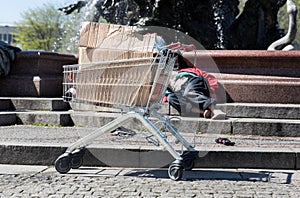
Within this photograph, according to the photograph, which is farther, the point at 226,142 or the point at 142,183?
the point at 226,142

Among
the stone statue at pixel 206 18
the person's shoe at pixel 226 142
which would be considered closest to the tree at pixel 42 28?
the stone statue at pixel 206 18

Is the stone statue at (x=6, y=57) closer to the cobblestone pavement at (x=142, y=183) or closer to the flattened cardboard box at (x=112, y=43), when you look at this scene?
the cobblestone pavement at (x=142, y=183)

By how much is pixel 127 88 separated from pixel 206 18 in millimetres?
8206

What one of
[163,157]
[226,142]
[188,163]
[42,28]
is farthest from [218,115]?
[42,28]

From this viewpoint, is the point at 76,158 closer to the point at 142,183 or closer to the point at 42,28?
the point at 142,183

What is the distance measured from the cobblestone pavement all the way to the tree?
4570 centimetres

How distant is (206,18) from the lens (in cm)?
1266

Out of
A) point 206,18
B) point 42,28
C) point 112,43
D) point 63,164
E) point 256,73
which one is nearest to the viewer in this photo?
point 112,43

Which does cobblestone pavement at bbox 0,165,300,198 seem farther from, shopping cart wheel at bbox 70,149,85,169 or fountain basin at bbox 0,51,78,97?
fountain basin at bbox 0,51,78,97

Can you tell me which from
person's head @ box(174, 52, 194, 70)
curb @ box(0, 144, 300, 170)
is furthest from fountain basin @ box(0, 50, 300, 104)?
curb @ box(0, 144, 300, 170)

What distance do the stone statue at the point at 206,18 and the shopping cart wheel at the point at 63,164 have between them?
23.1 ft

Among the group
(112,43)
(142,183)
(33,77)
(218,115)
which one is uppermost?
(112,43)

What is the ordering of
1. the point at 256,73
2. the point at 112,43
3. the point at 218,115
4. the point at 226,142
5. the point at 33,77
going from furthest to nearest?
the point at 33,77 < the point at 256,73 < the point at 218,115 < the point at 226,142 < the point at 112,43

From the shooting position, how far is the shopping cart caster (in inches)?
206
